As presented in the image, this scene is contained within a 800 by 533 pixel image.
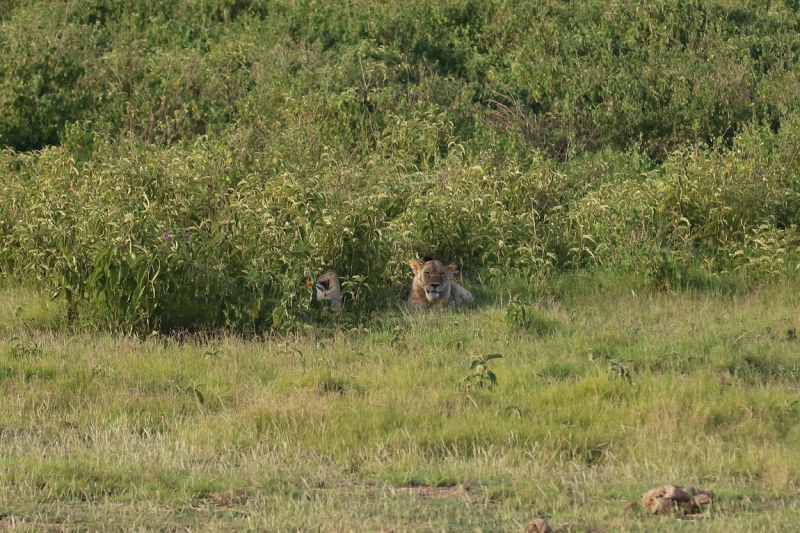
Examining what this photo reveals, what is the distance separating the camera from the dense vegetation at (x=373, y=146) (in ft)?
32.0

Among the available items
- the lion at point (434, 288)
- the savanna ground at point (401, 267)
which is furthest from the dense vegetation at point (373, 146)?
the lion at point (434, 288)

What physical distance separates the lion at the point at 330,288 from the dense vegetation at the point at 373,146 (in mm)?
163

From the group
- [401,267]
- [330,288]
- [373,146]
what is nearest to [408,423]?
[330,288]

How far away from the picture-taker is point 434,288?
32.9 feet

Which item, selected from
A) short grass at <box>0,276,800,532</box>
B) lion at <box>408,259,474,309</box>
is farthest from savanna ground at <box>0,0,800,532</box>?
lion at <box>408,259,474,309</box>

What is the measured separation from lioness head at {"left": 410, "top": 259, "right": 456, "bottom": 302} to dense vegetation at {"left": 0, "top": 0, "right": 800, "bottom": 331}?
53 cm

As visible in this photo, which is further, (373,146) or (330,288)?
(373,146)

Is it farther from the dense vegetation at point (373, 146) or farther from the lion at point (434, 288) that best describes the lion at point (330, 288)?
the lion at point (434, 288)

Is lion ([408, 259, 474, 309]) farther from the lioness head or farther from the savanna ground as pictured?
the savanna ground

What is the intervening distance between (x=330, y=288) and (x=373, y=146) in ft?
16.6

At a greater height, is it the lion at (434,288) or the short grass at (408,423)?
the short grass at (408,423)

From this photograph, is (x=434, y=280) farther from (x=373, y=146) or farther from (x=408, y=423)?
(x=373, y=146)

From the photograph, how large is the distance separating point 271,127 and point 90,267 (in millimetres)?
6042

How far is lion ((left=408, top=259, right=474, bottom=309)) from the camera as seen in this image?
33.0 feet
